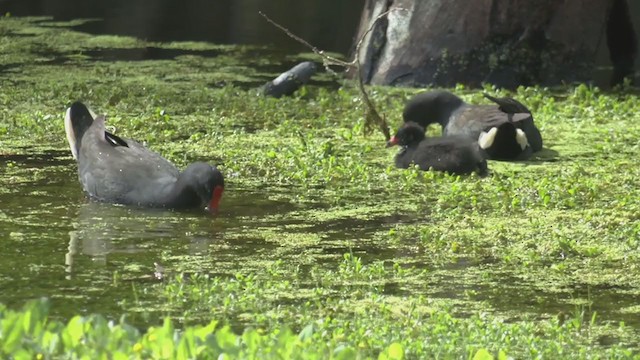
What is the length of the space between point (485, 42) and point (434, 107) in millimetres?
2406

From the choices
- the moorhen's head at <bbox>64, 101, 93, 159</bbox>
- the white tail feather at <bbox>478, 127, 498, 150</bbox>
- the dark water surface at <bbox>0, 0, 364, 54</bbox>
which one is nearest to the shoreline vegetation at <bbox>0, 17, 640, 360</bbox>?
the moorhen's head at <bbox>64, 101, 93, 159</bbox>

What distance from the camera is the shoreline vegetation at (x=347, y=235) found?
6.41 metres

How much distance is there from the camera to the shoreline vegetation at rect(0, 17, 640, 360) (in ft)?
21.0

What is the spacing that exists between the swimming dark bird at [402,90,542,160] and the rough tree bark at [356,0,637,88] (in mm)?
2219

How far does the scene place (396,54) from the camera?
49.9 feet

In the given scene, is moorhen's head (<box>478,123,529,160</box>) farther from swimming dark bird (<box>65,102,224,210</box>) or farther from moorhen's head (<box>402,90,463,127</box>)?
swimming dark bird (<box>65,102,224,210</box>)

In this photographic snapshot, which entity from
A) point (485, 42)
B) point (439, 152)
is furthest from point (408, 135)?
point (485, 42)

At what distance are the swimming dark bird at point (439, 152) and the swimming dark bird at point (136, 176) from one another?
1928 millimetres

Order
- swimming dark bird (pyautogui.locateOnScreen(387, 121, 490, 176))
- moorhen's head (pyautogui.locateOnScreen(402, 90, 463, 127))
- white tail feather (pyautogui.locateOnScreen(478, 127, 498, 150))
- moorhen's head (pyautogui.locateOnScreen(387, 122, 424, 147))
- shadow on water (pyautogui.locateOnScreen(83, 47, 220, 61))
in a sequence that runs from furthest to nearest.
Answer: shadow on water (pyautogui.locateOnScreen(83, 47, 220, 61)), moorhen's head (pyautogui.locateOnScreen(402, 90, 463, 127)), white tail feather (pyautogui.locateOnScreen(478, 127, 498, 150)), moorhen's head (pyautogui.locateOnScreen(387, 122, 424, 147)), swimming dark bird (pyautogui.locateOnScreen(387, 121, 490, 176))

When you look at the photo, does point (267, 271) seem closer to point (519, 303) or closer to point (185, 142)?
point (519, 303)

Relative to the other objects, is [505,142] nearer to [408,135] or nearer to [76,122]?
[408,135]

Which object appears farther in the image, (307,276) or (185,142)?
(185,142)

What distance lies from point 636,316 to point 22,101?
25.3ft

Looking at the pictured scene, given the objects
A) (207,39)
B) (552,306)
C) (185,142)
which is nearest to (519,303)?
(552,306)
